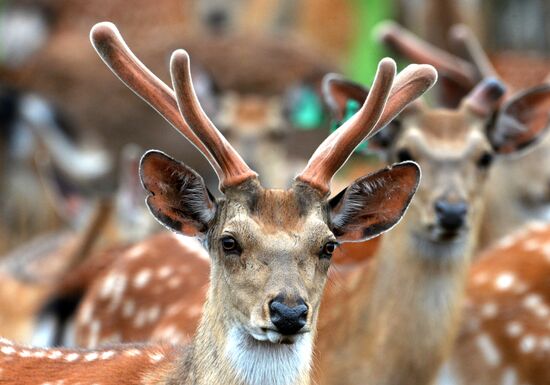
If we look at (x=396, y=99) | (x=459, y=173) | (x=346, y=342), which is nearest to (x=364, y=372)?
(x=346, y=342)

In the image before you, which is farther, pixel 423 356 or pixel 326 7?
pixel 326 7

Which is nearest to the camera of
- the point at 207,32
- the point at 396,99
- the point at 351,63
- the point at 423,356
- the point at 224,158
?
the point at 224,158

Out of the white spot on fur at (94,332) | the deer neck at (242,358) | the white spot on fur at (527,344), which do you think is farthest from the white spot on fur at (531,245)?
the deer neck at (242,358)

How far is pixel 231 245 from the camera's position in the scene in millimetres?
3879

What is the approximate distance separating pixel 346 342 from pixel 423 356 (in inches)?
11.9

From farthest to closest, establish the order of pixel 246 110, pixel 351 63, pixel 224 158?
pixel 351 63, pixel 246 110, pixel 224 158

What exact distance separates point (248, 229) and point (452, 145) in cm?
158

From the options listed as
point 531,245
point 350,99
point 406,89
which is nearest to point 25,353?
point 406,89

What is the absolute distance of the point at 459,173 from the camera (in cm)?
515

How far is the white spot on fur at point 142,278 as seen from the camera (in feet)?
19.3

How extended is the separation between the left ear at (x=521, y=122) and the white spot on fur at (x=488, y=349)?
79cm

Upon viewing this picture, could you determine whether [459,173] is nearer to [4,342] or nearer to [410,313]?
[410,313]

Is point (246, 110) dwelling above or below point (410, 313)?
above

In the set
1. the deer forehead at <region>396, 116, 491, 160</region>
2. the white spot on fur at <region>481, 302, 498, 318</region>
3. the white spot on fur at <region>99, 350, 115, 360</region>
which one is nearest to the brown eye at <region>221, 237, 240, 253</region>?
the white spot on fur at <region>99, 350, 115, 360</region>
